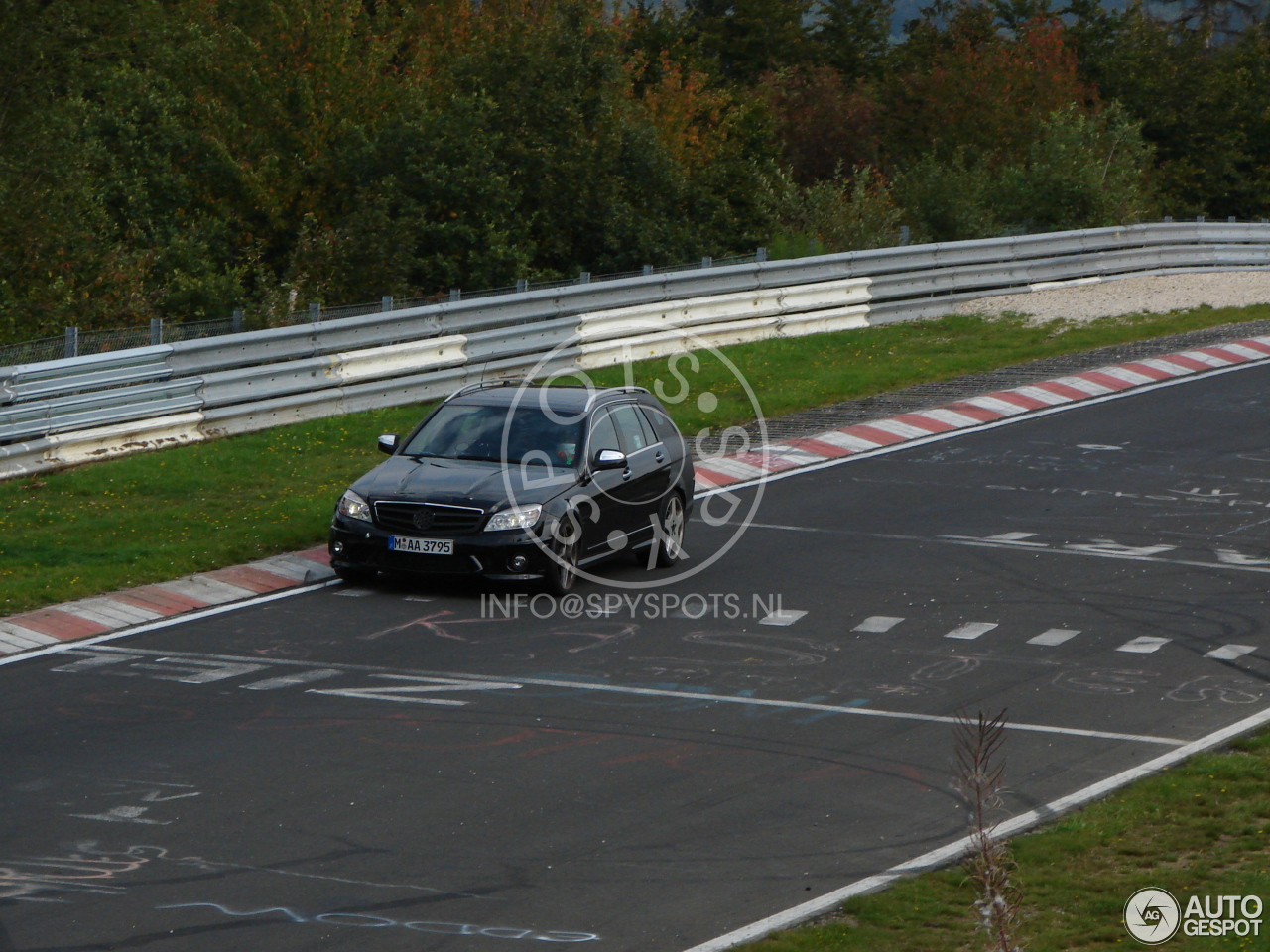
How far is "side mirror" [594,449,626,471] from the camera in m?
14.0

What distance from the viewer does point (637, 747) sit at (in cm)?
955

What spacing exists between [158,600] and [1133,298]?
21.5m

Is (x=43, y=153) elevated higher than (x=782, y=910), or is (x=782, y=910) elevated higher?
(x=43, y=153)

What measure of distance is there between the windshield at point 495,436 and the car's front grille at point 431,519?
102 centimetres

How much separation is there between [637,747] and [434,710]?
1.48 m

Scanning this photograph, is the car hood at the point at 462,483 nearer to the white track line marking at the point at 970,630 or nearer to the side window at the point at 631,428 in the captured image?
the side window at the point at 631,428

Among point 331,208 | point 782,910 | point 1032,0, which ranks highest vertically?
point 1032,0

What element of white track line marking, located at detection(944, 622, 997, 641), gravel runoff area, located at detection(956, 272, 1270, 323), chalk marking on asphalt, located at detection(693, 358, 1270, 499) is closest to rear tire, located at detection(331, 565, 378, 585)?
chalk marking on asphalt, located at detection(693, 358, 1270, 499)

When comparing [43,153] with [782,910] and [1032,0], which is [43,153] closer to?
[782,910]

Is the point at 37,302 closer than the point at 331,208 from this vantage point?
Yes

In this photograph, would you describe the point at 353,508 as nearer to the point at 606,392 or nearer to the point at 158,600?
the point at 158,600

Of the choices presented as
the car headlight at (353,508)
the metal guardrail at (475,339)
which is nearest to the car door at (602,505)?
the car headlight at (353,508)

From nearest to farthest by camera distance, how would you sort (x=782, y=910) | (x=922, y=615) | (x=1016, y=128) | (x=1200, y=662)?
(x=782, y=910), (x=1200, y=662), (x=922, y=615), (x=1016, y=128)

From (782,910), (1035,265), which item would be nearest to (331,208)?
(1035,265)
